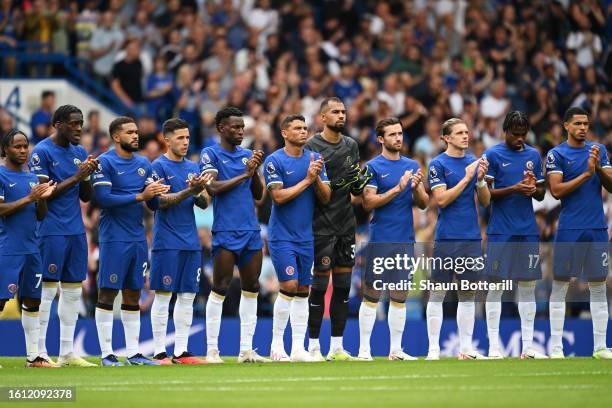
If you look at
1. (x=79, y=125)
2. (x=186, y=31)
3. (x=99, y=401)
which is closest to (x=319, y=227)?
(x=79, y=125)

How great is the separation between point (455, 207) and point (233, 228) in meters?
2.93

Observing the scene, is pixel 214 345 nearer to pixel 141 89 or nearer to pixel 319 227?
pixel 319 227

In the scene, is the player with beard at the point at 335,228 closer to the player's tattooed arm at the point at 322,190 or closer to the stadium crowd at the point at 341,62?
the player's tattooed arm at the point at 322,190

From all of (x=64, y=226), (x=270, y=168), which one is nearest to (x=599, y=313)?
(x=270, y=168)

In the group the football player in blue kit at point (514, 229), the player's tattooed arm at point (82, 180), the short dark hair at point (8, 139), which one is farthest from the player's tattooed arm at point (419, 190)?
the short dark hair at point (8, 139)

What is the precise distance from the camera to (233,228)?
15422mm

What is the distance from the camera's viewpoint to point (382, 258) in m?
16.0

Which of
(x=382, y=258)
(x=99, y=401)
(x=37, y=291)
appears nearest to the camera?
(x=99, y=401)

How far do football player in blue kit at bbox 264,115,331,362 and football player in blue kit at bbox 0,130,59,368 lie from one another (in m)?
2.74

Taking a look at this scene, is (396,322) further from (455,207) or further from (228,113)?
(228,113)

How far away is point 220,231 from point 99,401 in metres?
4.53

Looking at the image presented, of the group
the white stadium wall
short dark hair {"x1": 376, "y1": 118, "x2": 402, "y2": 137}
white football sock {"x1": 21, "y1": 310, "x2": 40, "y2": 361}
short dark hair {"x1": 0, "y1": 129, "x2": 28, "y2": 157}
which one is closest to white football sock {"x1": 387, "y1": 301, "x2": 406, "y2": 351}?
short dark hair {"x1": 376, "y1": 118, "x2": 402, "y2": 137}

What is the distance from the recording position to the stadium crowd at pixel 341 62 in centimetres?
2523

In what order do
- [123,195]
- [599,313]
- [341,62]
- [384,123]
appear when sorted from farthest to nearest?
[341,62]
[599,313]
[384,123]
[123,195]
